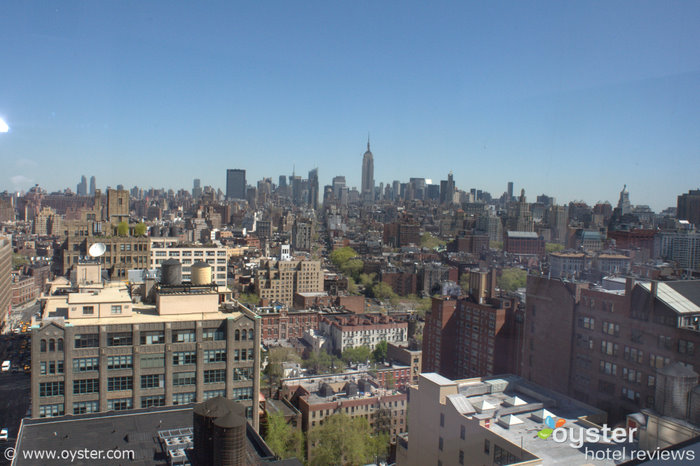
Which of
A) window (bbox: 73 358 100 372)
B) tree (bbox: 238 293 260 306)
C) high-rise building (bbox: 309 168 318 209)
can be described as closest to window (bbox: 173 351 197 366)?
window (bbox: 73 358 100 372)

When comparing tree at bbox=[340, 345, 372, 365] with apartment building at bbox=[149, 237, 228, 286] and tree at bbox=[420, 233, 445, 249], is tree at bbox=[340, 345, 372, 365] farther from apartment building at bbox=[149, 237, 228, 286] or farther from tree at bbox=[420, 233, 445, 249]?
tree at bbox=[420, 233, 445, 249]

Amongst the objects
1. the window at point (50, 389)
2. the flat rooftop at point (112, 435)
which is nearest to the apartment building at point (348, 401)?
the window at point (50, 389)

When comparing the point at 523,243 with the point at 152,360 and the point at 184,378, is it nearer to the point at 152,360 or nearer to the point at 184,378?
the point at 184,378

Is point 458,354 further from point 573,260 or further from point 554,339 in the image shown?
point 554,339

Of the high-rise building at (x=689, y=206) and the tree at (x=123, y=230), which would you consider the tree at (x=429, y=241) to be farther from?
the high-rise building at (x=689, y=206)

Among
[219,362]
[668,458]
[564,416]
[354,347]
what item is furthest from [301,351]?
[668,458]
